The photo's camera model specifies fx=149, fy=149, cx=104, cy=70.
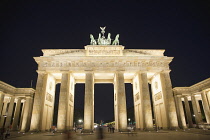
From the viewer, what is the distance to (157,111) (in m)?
30.6

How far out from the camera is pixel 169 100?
88.1 feet

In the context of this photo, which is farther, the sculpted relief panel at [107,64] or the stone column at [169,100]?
the sculpted relief panel at [107,64]

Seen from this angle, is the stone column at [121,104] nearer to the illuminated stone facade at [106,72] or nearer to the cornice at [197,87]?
the illuminated stone facade at [106,72]

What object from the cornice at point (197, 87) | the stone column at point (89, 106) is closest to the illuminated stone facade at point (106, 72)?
the stone column at point (89, 106)

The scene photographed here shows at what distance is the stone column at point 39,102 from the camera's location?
2477 centimetres

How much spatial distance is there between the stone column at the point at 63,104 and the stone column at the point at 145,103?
538 inches

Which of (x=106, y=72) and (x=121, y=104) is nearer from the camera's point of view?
(x=121, y=104)

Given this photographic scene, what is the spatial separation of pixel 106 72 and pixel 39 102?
1314cm

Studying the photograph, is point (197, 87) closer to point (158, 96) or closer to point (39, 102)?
point (158, 96)

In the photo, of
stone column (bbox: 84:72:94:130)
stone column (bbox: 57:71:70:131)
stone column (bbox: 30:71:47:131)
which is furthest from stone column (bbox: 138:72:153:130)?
stone column (bbox: 30:71:47:131)

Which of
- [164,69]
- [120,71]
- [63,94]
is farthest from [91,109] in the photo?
[164,69]

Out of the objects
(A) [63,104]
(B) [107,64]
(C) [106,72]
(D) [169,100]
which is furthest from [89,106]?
(D) [169,100]

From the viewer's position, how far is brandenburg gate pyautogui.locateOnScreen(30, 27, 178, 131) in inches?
1017

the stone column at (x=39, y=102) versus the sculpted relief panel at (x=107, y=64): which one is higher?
the sculpted relief panel at (x=107, y=64)
